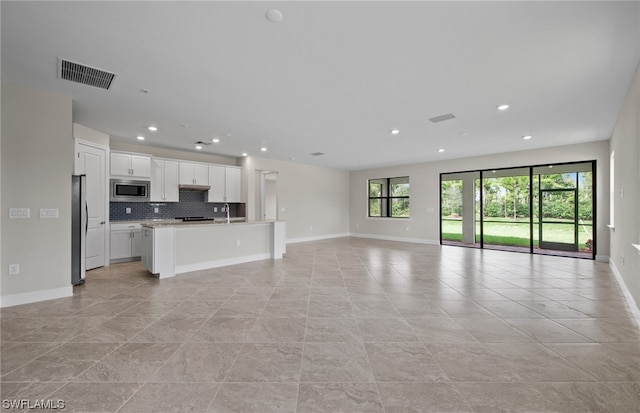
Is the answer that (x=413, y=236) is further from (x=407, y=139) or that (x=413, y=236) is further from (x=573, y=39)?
(x=573, y=39)

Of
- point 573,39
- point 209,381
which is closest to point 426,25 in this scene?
point 573,39

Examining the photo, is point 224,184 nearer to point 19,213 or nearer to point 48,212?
point 48,212

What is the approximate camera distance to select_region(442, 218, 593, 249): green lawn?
21.5 feet

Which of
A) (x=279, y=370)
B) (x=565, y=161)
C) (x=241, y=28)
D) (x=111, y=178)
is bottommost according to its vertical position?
A: (x=279, y=370)

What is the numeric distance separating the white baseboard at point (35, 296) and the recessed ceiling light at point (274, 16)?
421cm

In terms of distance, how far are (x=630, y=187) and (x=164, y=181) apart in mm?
8241

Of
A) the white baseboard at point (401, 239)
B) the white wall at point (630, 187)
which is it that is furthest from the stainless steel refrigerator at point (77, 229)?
the white baseboard at point (401, 239)

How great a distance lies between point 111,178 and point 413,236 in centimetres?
853

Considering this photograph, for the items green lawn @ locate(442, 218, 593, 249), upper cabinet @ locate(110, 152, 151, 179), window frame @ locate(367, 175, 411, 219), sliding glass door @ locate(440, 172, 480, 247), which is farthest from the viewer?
window frame @ locate(367, 175, 411, 219)

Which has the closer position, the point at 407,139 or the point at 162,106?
the point at 162,106

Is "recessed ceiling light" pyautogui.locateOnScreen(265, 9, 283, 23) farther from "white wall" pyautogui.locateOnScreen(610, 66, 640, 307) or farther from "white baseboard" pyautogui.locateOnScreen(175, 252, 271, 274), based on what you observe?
"white baseboard" pyautogui.locateOnScreen(175, 252, 271, 274)

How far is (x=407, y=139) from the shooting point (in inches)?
227

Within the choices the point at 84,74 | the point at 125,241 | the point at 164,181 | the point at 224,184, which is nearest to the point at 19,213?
the point at 84,74

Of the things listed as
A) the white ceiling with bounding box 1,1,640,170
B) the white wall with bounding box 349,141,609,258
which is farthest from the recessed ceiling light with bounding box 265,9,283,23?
the white wall with bounding box 349,141,609,258
